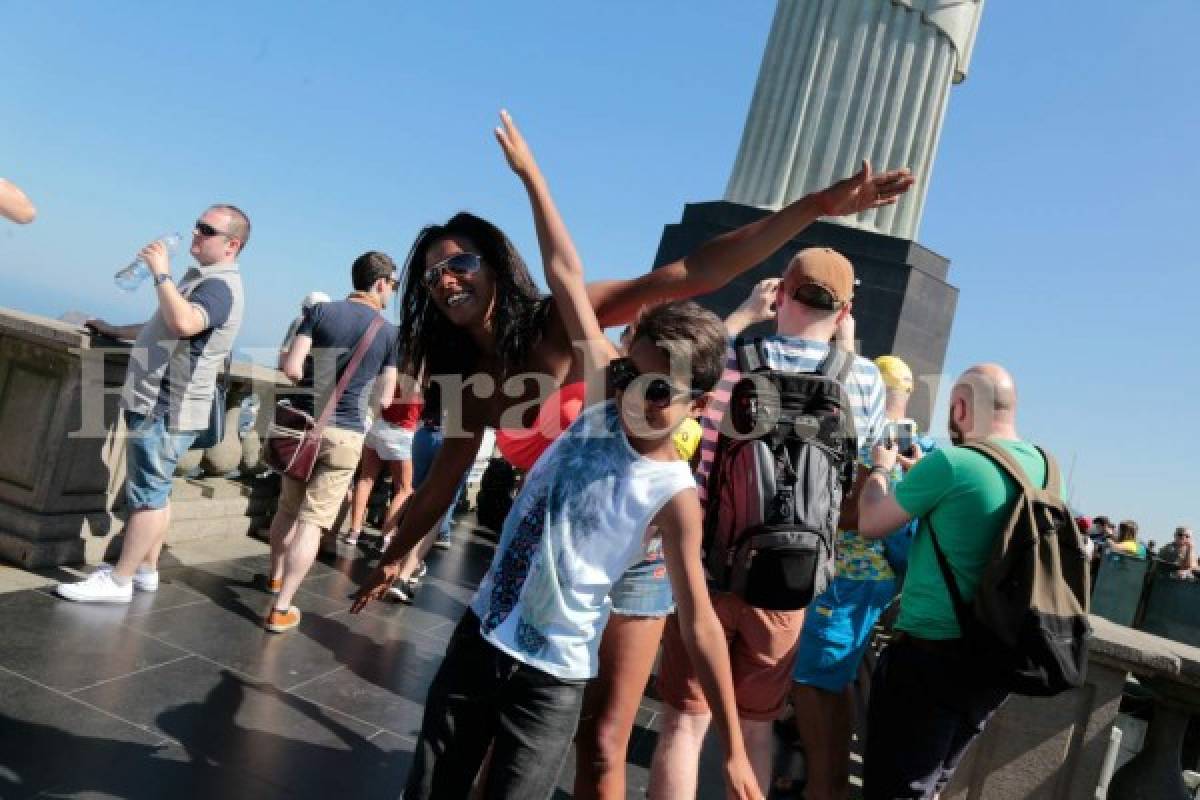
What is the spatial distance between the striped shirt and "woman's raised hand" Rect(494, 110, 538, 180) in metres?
0.77

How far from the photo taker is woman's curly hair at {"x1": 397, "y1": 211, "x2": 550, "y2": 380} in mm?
2316

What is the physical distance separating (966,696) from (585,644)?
135 cm

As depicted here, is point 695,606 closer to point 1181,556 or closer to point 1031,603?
point 1031,603

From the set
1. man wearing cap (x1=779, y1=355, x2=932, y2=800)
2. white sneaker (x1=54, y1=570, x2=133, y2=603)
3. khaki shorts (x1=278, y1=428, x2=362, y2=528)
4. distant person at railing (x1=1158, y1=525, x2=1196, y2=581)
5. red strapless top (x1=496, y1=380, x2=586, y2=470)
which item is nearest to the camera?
red strapless top (x1=496, y1=380, x2=586, y2=470)

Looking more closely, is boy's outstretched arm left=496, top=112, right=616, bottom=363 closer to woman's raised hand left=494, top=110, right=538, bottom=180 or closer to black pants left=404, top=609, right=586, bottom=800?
woman's raised hand left=494, top=110, right=538, bottom=180

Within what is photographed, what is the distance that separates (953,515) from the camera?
2.60 metres

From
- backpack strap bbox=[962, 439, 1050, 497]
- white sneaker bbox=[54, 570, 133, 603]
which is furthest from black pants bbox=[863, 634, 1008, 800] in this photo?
white sneaker bbox=[54, 570, 133, 603]

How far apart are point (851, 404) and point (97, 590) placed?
366cm

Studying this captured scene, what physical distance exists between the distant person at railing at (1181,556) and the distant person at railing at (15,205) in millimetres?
13695

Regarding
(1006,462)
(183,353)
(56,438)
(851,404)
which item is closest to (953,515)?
(1006,462)

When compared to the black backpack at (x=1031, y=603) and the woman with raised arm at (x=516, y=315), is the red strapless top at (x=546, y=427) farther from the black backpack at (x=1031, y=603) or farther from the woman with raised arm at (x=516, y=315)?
the black backpack at (x=1031, y=603)

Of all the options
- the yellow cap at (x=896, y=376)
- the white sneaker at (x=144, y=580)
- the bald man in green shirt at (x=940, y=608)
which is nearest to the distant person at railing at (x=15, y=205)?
the white sneaker at (x=144, y=580)

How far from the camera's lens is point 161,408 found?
172 inches

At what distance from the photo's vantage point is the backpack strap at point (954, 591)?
2541mm
